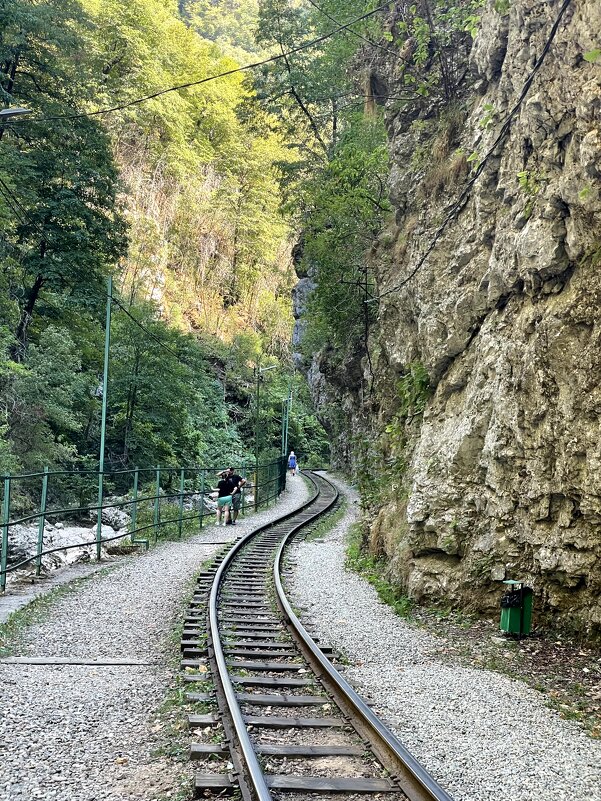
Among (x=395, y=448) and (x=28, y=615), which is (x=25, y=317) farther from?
(x=28, y=615)

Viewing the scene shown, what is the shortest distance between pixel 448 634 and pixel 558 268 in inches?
189

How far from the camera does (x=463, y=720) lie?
19.4 feet

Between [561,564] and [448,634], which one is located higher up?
[561,564]

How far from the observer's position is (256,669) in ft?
23.9

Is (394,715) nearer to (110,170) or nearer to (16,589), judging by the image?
(16,589)

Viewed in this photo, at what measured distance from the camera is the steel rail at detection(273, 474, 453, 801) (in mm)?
4254

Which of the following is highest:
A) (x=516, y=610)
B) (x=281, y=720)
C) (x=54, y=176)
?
(x=54, y=176)

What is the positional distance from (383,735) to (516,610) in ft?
12.8

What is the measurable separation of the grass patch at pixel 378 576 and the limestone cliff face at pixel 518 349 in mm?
333

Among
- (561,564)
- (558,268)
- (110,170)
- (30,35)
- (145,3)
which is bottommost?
(561,564)

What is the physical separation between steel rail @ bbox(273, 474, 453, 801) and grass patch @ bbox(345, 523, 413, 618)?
7.72ft

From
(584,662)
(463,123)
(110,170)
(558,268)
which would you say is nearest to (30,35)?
(110,170)

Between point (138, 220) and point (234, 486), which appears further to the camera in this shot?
point (138, 220)

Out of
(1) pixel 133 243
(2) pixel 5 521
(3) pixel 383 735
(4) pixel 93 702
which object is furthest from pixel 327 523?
(1) pixel 133 243
